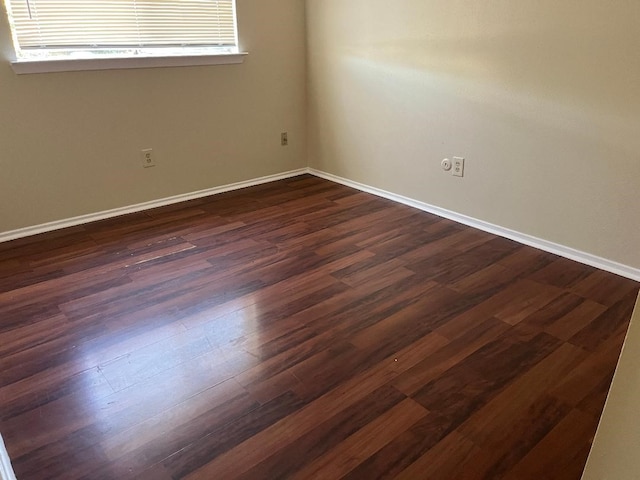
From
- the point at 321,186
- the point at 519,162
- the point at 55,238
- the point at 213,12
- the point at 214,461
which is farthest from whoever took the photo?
the point at 321,186

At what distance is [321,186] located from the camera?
13.3 feet

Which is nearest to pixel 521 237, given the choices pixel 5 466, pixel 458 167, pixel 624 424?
pixel 458 167

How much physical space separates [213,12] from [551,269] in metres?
2.76

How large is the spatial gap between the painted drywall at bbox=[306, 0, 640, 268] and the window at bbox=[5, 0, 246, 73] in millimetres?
819

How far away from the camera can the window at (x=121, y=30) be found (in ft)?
9.33

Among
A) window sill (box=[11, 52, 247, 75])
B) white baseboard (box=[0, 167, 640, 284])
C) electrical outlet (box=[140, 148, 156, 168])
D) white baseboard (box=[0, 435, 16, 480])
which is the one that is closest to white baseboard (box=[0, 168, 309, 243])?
white baseboard (box=[0, 167, 640, 284])

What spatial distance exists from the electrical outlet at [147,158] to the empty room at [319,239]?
0.01 metres

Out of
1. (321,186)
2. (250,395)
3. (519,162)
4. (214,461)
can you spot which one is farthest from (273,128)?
(214,461)

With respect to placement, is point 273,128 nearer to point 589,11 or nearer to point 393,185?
point 393,185

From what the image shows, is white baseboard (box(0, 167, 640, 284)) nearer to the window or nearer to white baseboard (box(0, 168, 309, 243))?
white baseboard (box(0, 168, 309, 243))

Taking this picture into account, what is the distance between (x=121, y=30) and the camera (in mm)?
3131

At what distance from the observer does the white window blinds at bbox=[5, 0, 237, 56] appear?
2838mm

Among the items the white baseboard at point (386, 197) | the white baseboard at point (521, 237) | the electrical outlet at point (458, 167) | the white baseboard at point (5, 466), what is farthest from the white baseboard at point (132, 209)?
the white baseboard at point (5, 466)

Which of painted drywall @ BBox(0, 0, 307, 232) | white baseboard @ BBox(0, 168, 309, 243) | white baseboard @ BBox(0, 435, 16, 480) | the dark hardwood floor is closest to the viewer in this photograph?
white baseboard @ BBox(0, 435, 16, 480)
